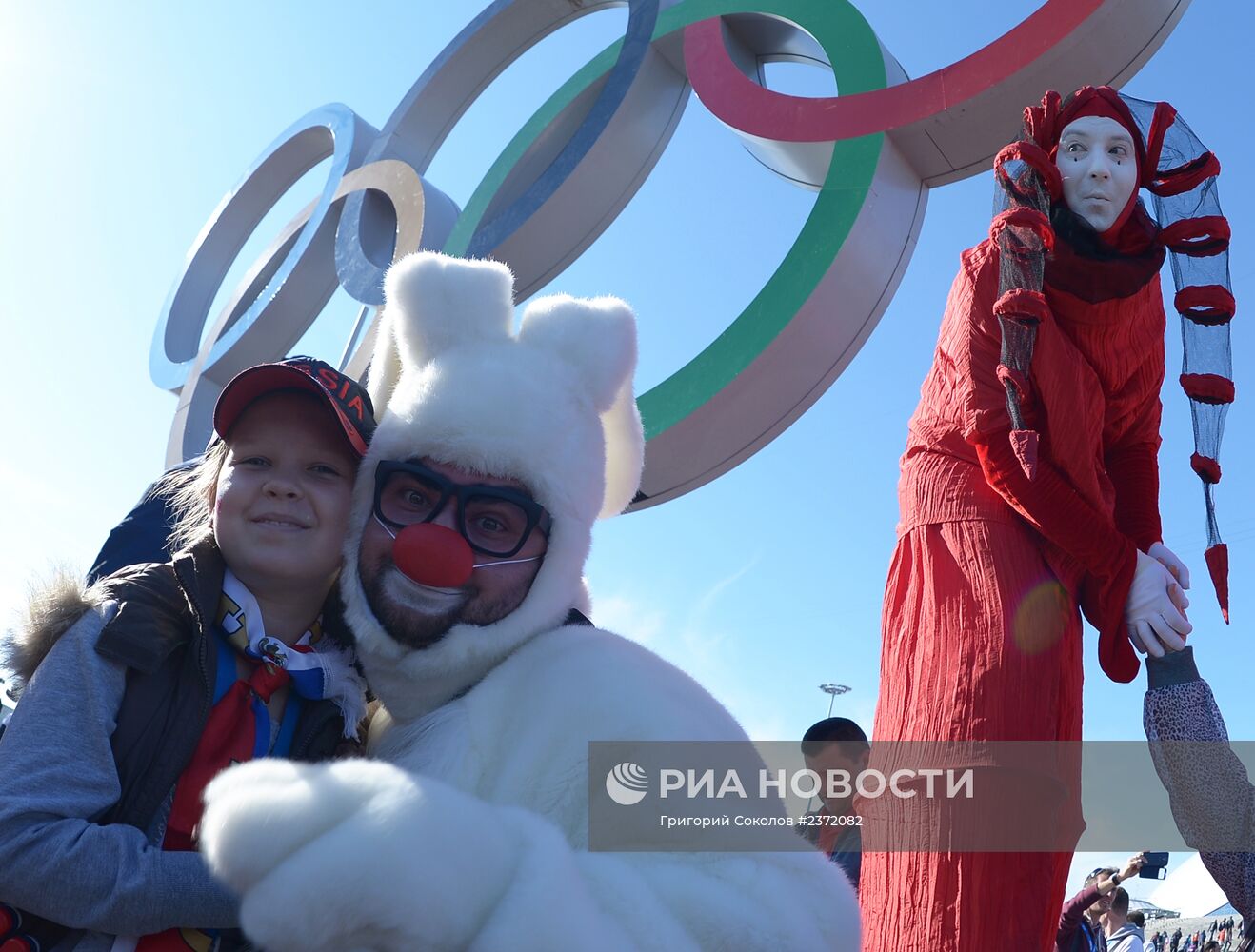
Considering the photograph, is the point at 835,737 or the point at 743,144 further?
the point at 743,144

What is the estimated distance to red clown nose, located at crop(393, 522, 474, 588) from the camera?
5.06ft

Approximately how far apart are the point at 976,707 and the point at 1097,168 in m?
1.29

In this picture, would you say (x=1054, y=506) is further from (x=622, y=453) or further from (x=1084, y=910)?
(x=1084, y=910)

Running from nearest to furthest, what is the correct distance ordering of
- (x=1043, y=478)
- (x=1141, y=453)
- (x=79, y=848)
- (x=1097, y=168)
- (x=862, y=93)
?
(x=79, y=848)
(x=1043, y=478)
(x=1097, y=168)
(x=1141, y=453)
(x=862, y=93)

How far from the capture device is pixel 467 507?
1.60 meters

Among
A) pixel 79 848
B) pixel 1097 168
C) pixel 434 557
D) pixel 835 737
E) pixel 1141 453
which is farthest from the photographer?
pixel 835 737

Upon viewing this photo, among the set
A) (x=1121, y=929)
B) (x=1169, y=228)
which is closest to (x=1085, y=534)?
(x=1169, y=228)

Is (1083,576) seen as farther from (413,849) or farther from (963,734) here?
(413,849)

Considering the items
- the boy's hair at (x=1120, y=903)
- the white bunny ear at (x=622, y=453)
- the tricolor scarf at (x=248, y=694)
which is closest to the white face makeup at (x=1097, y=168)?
the white bunny ear at (x=622, y=453)

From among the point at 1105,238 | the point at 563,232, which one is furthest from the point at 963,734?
the point at 563,232

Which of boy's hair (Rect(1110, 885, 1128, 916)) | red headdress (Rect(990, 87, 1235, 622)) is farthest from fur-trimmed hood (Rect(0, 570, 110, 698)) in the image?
boy's hair (Rect(1110, 885, 1128, 916))

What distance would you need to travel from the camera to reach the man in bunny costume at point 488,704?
3.43 feet

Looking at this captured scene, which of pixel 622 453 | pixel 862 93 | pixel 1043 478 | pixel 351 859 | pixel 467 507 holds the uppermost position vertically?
pixel 862 93

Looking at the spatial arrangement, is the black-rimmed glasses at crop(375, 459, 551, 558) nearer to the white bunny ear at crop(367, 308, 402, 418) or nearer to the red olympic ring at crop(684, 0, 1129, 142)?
the white bunny ear at crop(367, 308, 402, 418)
